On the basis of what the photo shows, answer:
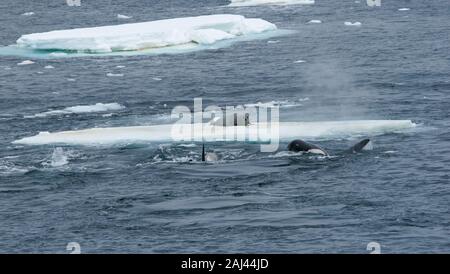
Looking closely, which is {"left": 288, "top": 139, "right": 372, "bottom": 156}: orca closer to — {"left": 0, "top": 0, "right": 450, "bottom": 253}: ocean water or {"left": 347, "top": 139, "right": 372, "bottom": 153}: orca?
{"left": 347, "top": 139, "right": 372, "bottom": 153}: orca

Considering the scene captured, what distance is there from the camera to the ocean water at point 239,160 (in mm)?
37281

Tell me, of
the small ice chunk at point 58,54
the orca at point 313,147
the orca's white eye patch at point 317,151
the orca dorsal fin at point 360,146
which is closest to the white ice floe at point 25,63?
the small ice chunk at point 58,54

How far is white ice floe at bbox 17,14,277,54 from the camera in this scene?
273 feet

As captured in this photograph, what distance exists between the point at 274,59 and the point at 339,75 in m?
7.72

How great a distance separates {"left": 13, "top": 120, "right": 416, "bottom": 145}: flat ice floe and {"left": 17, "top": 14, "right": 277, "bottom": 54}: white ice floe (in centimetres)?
→ 2877

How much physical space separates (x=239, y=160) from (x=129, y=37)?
1467 inches

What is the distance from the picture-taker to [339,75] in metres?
72.8

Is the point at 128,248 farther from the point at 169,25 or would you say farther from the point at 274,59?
the point at 169,25

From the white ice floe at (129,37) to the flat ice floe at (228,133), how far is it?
28770 mm

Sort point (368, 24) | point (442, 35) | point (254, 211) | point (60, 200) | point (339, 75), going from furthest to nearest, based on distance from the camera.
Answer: point (368, 24), point (442, 35), point (339, 75), point (60, 200), point (254, 211)

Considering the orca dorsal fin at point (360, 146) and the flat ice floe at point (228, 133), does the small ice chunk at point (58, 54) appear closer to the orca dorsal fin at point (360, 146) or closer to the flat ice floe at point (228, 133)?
the flat ice floe at point (228, 133)

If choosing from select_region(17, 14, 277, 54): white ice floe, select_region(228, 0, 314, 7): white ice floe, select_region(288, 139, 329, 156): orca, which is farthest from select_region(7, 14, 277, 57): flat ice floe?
select_region(288, 139, 329, 156): orca
